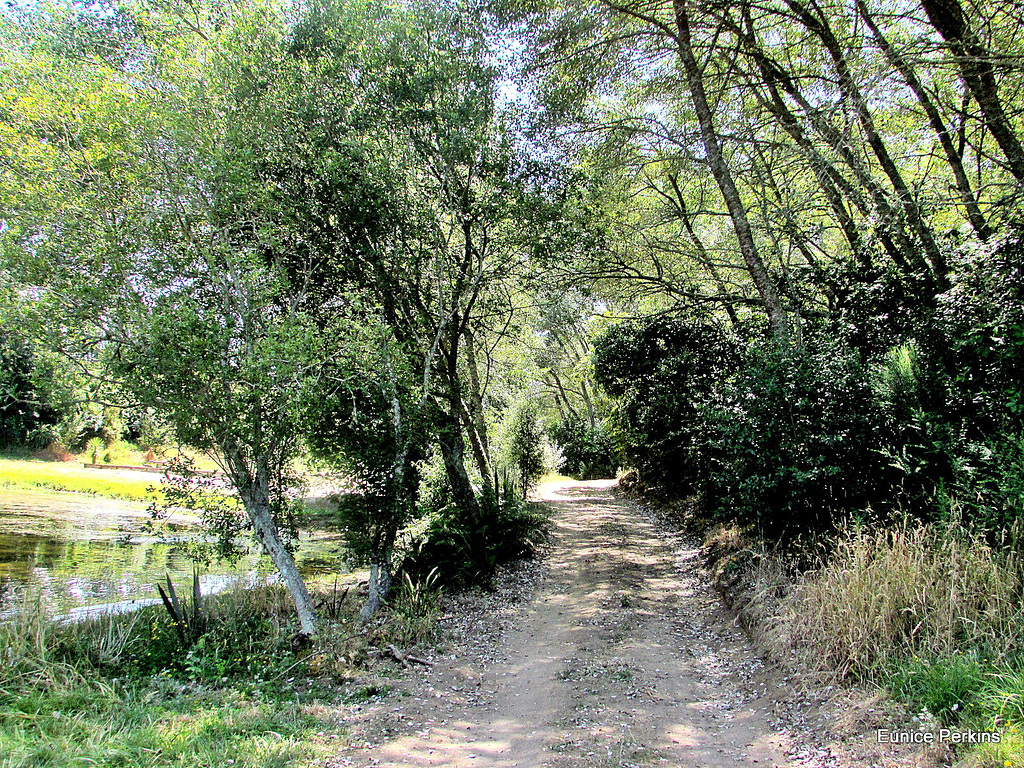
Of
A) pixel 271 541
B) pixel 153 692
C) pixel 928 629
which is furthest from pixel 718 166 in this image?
pixel 153 692

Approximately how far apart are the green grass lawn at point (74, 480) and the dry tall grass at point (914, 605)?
72.1ft

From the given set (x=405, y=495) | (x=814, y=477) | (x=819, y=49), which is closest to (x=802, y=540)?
(x=814, y=477)

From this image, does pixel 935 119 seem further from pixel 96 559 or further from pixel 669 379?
pixel 96 559

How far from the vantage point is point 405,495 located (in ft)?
27.3

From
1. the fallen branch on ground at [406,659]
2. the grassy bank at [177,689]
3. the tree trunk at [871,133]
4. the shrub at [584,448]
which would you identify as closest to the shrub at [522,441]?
the shrub at [584,448]

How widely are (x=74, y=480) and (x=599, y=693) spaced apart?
2801 cm

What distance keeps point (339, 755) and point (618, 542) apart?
852cm

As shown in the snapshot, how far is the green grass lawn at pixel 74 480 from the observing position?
23.1m

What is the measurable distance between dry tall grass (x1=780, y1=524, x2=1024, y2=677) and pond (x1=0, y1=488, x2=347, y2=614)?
20.1 ft

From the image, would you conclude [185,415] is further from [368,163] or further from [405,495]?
[368,163]

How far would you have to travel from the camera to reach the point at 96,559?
39.8 feet

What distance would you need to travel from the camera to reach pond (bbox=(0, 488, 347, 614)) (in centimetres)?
927

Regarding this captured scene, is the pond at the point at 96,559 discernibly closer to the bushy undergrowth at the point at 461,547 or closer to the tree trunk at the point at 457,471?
the bushy undergrowth at the point at 461,547

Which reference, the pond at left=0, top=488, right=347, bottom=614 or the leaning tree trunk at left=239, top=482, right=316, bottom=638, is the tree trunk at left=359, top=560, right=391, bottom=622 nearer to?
the pond at left=0, top=488, right=347, bottom=614
